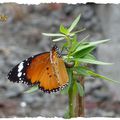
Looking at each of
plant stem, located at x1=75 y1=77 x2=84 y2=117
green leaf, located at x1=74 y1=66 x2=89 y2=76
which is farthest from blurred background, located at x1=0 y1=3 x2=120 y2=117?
green leaf, located at x1=74 y1=66 x2=89 y2=76

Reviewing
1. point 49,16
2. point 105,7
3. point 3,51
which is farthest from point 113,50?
point 49,16

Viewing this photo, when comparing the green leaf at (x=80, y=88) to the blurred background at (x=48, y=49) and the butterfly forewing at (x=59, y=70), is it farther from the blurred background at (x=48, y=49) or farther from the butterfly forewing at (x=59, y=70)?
the blurred background at (x=48, y=49)

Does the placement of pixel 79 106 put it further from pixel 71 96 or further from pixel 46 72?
pixel 46 72

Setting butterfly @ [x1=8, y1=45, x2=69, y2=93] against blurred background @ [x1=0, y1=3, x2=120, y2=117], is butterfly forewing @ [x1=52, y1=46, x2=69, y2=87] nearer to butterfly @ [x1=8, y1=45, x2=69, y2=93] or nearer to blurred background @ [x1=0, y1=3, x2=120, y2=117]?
butterfly @ [x1=8, y1=45, x2=69, y2=93]

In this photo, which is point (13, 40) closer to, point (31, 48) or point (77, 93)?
point (31, 48)

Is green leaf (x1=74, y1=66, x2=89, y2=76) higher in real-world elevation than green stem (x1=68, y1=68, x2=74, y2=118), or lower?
higher
